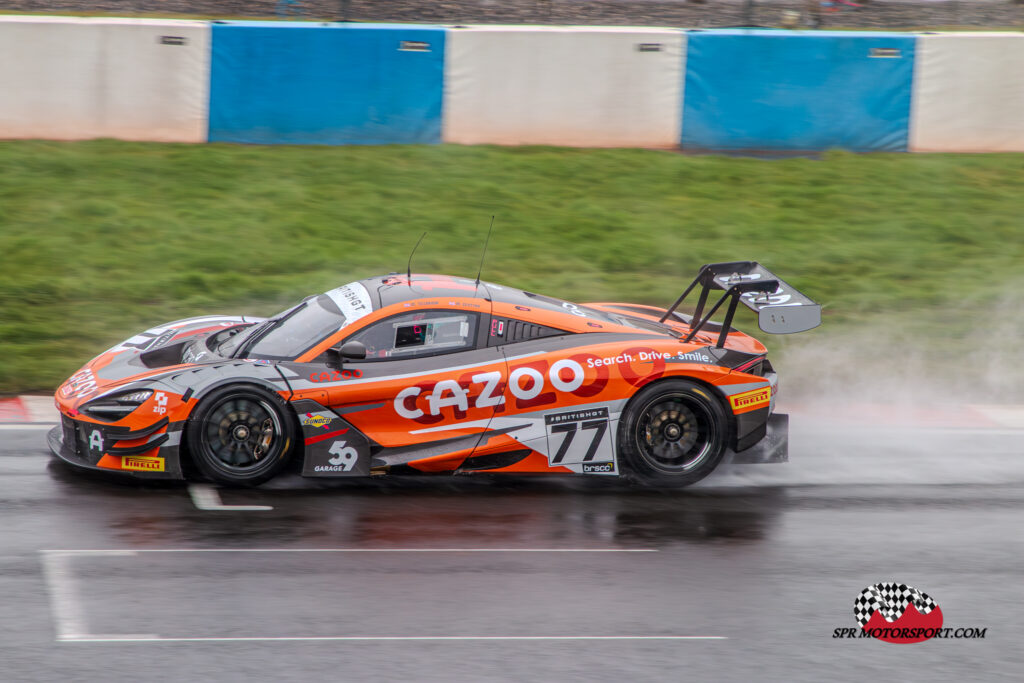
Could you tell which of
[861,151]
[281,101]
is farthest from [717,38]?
[281,101]

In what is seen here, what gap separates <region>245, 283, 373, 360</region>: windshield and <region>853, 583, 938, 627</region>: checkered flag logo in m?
3.55

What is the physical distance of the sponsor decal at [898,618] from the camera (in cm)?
639

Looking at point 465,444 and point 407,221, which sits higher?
point 407,221

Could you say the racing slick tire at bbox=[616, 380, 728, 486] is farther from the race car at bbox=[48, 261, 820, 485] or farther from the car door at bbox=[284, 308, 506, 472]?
the car door at bbox=[284, 308, 506, 472]

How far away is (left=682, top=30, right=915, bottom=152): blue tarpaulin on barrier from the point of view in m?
14.7

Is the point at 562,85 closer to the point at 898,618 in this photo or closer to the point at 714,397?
the point at 714,397

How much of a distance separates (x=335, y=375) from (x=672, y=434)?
2.32m

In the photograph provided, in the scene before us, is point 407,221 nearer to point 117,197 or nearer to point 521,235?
point 521,235

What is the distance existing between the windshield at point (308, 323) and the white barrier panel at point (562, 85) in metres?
6.62

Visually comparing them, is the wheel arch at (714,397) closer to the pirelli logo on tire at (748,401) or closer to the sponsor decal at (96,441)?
the pirelli logo on tire at (748,401)

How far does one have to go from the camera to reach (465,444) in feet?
26.0

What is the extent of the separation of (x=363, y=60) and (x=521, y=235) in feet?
9.49

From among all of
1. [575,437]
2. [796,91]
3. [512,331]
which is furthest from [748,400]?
[796,91]

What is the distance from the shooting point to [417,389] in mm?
7812
